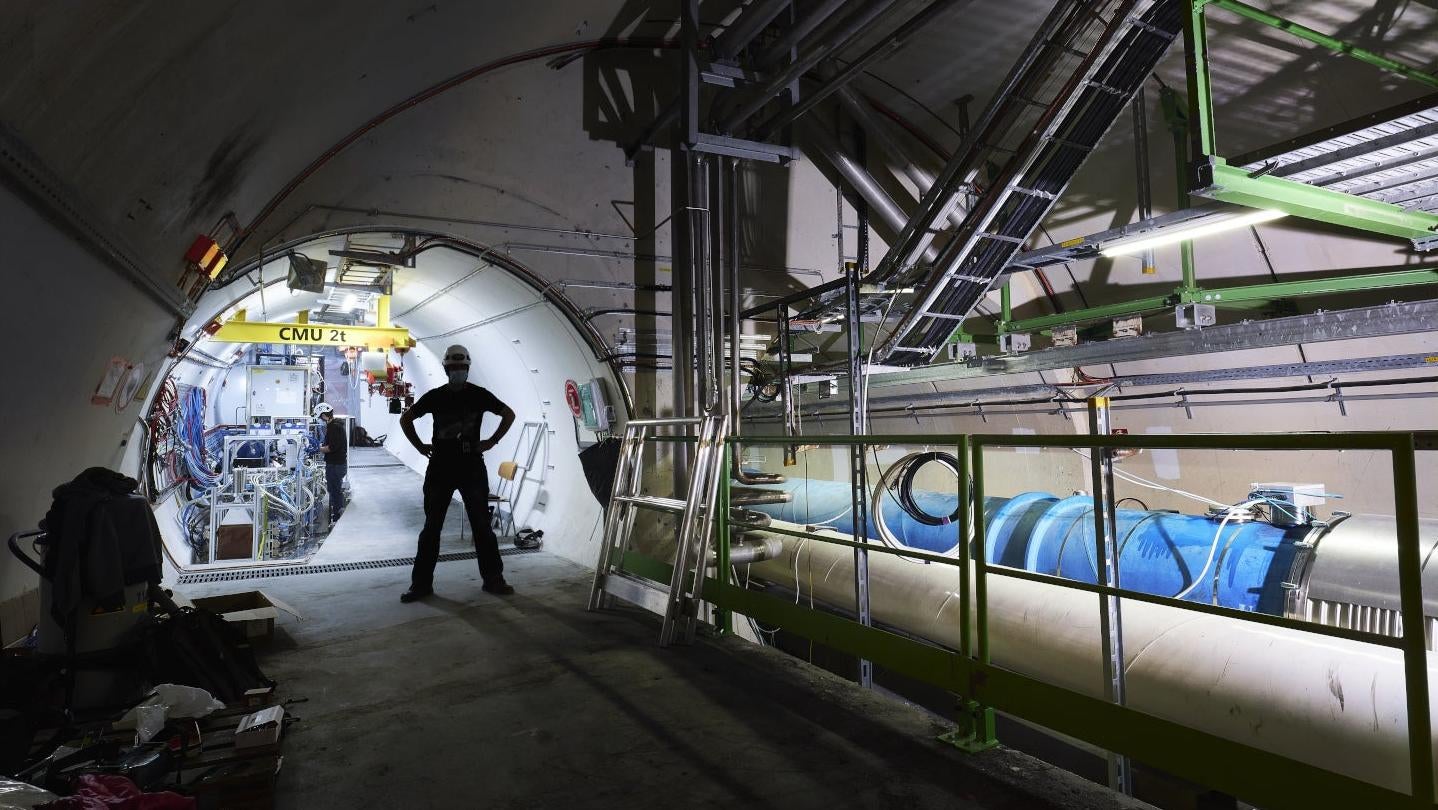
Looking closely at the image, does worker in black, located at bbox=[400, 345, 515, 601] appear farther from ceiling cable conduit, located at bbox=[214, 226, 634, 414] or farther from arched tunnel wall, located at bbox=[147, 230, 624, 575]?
arched tunnel wall, located at bbox=[147, 230, 624, 575]

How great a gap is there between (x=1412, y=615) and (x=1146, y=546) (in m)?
2.45

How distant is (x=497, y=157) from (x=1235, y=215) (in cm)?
537

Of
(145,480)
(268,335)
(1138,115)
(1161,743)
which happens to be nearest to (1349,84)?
(1138,115)

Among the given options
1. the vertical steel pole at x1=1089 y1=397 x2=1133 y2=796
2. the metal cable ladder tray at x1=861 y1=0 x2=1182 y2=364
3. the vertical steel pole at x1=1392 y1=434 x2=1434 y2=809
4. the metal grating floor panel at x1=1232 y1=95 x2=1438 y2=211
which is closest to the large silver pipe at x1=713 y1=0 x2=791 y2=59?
the metal cable ladder tray at x1=861 y1=0 x2=1182 y2=364

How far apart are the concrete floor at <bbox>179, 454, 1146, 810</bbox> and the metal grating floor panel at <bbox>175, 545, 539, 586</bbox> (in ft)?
6.34

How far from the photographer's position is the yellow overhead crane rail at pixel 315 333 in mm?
9656

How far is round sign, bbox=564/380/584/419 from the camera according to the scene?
7711mm

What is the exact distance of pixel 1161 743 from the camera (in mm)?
2406

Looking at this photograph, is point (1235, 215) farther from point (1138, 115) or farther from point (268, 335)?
point (268, 335)

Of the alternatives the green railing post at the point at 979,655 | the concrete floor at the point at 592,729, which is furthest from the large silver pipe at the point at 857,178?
the green railing post at the point at 979,655

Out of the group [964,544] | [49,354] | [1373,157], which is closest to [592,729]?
[964,544]

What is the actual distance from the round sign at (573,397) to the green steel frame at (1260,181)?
5602 mm

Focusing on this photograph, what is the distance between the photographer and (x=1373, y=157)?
139 inches

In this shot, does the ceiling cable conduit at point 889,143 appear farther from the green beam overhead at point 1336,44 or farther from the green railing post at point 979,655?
the green railing post at point 979,655
